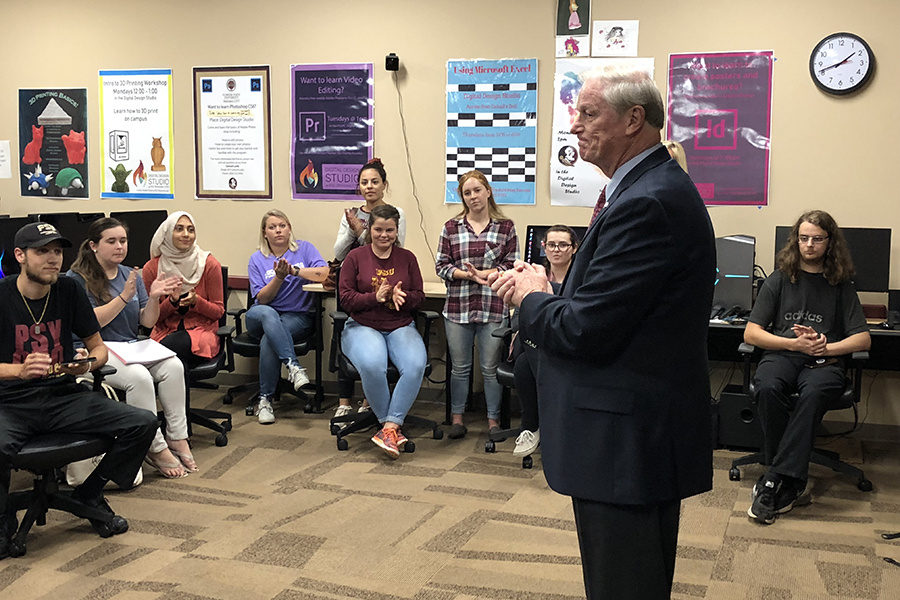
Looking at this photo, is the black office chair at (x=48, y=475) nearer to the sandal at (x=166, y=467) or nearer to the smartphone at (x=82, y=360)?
the smartphone at (x=82, y=360)

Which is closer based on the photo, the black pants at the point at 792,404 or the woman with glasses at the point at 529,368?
the black pants at the point at 792,404

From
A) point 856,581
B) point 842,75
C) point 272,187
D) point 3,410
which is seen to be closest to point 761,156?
point 842,75

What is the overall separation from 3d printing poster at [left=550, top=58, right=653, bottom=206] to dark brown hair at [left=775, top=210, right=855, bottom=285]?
1309 millimetres

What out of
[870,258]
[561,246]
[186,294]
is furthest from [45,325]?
[870,258]

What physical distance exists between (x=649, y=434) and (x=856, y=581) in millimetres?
1781

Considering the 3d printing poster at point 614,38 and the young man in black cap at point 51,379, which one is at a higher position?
the 3d printing poster at point 614,38

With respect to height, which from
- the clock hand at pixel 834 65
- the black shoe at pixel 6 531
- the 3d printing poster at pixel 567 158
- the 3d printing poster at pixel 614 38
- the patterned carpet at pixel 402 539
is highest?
the 3d printing poster at pixel 614 38

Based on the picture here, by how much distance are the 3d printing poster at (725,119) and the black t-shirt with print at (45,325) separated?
3193 mm

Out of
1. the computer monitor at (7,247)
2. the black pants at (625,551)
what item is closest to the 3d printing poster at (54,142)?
the computer monitor at (7,247)

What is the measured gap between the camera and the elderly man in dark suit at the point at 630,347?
5.32 ft

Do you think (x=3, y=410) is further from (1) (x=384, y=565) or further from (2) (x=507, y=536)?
(2) (x=507, y=536)

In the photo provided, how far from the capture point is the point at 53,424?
3.30 metres

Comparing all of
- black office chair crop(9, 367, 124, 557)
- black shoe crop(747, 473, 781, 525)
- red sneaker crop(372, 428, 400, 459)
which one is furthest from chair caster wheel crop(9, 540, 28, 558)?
black shoe crop(747, 473, 781, 525)

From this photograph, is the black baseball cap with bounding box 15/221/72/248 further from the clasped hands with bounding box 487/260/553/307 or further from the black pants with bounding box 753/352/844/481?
the black pants with bounding box 753/352/844/481
